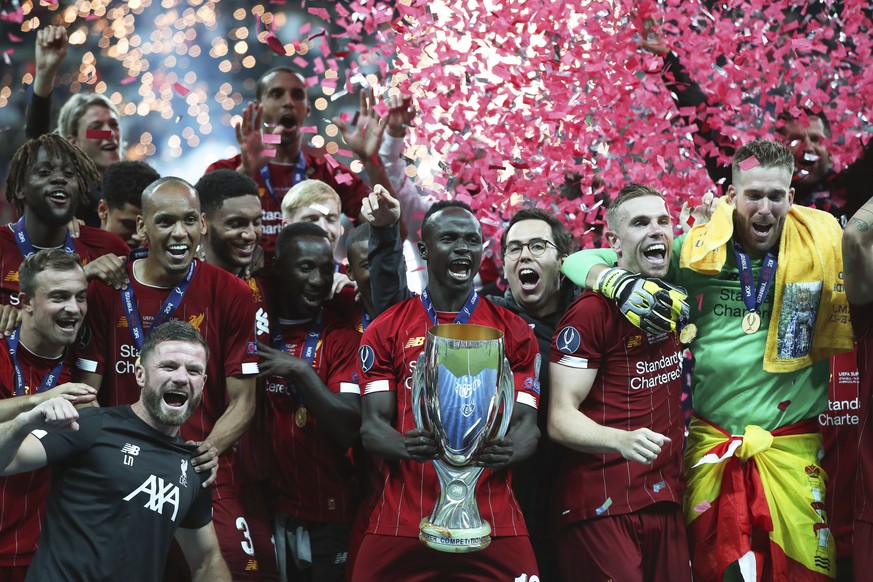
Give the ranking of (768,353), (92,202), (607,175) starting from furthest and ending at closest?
(607,175) → (92,202) → (768,353)

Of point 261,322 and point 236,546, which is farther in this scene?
point 261,322

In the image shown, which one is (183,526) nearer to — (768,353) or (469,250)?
(469,250)

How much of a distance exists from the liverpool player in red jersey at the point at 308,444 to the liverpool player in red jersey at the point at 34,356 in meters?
0.78

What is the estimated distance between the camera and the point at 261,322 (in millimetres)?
4848

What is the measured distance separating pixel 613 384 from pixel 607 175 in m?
2.27

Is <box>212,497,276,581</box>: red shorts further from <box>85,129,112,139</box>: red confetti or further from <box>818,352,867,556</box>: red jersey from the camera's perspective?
<box>85,129,112,139</box>: red confetti

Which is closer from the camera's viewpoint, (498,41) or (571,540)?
(571,540)

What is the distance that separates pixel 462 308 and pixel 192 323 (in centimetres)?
111

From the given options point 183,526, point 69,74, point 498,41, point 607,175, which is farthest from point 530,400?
point 69,74

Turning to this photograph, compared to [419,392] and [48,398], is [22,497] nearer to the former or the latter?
[48,398]

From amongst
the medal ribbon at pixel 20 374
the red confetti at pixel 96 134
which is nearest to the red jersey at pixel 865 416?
the medal ribbon at pixel 20 374

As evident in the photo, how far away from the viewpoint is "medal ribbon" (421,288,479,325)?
421cm

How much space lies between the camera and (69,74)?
12.5 metres

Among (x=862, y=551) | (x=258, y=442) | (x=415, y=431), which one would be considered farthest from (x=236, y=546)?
(x=862, y=551)
